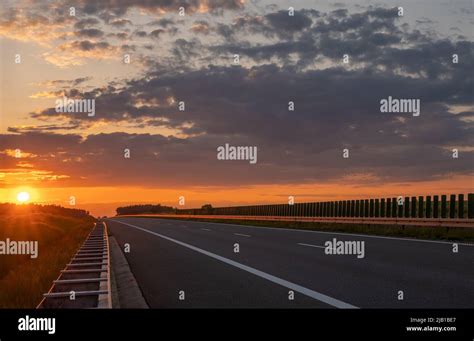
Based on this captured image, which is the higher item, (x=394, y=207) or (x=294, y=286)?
(x=394, y=207)

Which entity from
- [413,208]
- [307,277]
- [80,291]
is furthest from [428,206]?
[80,291]

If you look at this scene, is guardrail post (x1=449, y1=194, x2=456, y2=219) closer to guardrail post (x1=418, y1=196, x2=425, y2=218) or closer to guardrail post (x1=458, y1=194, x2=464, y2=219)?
Result: guardrail post (x1=458, y1=194, x2=464, y2=219)

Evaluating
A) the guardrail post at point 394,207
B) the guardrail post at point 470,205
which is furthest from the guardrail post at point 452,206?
the guardrail post at point 394,207

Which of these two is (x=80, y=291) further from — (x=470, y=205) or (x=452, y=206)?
(x=452, y=206)

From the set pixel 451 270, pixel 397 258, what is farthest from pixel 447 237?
pixel 451 270

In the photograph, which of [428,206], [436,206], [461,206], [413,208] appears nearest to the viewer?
[461,206]

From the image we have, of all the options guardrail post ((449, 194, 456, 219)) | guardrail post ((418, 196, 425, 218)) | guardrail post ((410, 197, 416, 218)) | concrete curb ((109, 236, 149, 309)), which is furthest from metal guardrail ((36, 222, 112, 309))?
guardrail post ((410, 197, 416, 218))

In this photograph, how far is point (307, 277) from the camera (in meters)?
11.2

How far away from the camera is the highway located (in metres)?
8.57

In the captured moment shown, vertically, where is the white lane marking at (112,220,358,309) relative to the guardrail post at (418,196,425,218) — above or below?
below
